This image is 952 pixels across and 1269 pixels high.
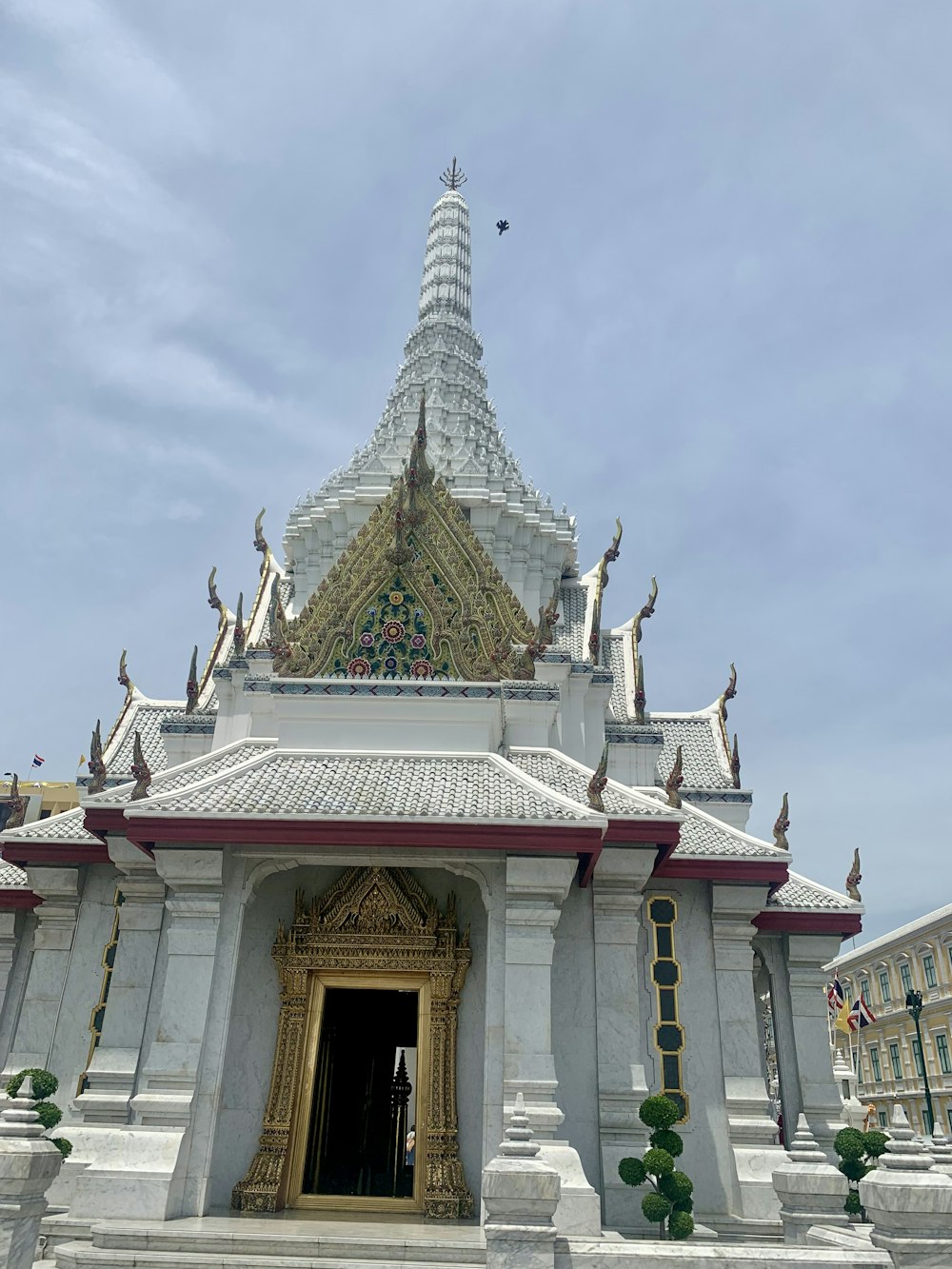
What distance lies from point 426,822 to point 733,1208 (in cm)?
603

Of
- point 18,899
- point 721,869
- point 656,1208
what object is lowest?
point 656,1208

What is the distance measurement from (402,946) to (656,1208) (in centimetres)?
398

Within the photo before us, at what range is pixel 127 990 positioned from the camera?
11836mm

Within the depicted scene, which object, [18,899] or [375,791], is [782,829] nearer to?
[375,791]

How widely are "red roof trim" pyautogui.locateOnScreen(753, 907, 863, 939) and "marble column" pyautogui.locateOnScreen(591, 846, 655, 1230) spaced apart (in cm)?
242

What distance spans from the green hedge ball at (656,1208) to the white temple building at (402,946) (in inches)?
25.3

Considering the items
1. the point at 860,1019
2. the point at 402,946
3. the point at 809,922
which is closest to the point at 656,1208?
the point at 402,946

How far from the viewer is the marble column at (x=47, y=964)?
1286 centimetres

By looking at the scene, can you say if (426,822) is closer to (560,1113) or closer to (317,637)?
(560,1113)

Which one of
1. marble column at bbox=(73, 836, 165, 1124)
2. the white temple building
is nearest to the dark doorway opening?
the white temple building

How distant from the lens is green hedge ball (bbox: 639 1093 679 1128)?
10781 millimetres

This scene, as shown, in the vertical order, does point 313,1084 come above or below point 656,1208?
above

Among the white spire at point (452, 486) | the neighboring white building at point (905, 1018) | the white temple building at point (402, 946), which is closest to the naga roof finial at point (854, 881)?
the white temple building at point (402, 946)

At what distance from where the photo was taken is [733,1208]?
1159cm
